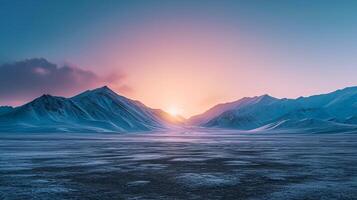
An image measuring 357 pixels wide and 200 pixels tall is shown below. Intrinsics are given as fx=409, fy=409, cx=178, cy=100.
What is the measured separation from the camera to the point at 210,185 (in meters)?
19.2

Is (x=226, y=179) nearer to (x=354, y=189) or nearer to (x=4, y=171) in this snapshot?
(x=354, y=189)

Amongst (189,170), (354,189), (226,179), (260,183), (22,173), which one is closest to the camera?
(354,189)

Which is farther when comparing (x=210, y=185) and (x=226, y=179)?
(x=226, y=179)

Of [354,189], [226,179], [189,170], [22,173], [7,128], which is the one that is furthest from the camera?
[7,128]

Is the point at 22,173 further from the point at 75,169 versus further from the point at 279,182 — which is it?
the point at 279,182

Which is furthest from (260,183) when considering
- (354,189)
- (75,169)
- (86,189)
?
(75,169)

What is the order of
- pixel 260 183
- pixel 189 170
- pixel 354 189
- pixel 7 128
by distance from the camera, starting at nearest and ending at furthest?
pixel 354 189 < pixel 260 183 < pixel 189 170 < pixel 7 128

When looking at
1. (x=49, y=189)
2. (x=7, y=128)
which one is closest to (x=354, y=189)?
(x=49, y=189)

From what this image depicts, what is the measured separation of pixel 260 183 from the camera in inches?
784

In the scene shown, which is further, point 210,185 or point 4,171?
point 4,171

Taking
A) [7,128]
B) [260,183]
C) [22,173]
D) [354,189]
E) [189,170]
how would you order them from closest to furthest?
[354,189] < [260,183] < [22,173] < [189,170] < [7,128]

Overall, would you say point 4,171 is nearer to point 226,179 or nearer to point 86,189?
point 86,189

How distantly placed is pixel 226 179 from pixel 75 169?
10526 millimetres

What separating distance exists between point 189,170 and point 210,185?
663 cm
